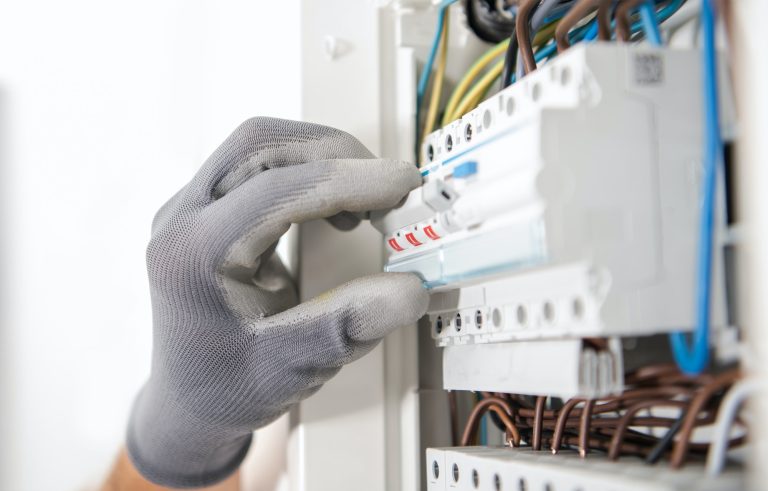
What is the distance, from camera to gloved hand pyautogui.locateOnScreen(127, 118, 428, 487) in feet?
1.94

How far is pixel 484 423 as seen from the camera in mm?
781

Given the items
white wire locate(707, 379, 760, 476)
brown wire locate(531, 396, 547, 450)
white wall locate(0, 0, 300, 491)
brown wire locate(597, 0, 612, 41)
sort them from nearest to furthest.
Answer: white wire locate(707, 379, 760, 476) < brown wire locate(597, 0, 612, 41) < brown wire locate(531, 396, 547, 450) < white wall locate(0, 0, 300, 491)

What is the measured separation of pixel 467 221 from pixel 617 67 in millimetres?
160

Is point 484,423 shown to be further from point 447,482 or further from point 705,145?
point 705,145

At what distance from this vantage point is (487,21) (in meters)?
0.73

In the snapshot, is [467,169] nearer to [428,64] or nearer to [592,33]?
[592,33]

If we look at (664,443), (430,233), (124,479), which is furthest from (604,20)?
(124,479)

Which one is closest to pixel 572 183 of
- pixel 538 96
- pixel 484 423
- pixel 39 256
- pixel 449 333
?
pixel 538 96

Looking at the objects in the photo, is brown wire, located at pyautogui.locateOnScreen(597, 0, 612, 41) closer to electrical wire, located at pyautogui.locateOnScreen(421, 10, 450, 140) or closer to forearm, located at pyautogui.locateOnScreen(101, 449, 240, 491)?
electrical wire, located at pyautogui.locateOnScreen(421, 10, 450, 140)

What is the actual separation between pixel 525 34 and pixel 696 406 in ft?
1.11

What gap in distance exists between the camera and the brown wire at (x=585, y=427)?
0.54m

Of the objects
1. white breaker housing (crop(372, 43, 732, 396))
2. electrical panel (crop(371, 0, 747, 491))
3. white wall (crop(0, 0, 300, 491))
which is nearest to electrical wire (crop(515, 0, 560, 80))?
electrical panel (crop(371, 0, 747, 491))

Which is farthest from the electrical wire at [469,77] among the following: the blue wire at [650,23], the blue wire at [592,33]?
the blue wire at [650,23]

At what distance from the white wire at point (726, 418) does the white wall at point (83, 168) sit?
0.74 m
